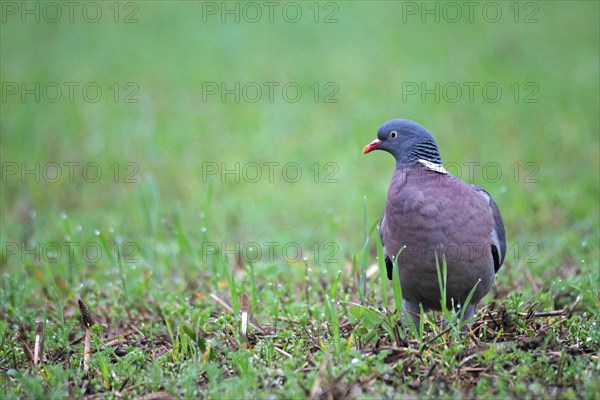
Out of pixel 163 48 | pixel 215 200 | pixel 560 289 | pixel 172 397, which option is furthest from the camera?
pixel 163 48

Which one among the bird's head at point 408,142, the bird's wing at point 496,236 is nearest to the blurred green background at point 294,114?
the bird's wing at point 496,236

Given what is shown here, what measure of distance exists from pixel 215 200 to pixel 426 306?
4.06m

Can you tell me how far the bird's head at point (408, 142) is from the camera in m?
4.18

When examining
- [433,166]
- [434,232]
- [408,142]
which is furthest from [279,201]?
[434,232]

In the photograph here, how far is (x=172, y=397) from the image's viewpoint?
345 cm

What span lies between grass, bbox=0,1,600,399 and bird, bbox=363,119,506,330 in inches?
7.4

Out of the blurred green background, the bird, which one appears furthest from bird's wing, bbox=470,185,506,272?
the blurred green background

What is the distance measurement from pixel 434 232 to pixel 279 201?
13.0 ft

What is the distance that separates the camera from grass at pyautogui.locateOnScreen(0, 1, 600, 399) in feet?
12.1

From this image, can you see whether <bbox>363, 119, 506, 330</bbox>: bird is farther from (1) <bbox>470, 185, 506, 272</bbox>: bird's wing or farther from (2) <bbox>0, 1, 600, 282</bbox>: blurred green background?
(2) <bbox>0, 1, 600, 282</bbox>: blurred green background

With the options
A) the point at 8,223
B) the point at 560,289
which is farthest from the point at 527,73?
the point at 8,223

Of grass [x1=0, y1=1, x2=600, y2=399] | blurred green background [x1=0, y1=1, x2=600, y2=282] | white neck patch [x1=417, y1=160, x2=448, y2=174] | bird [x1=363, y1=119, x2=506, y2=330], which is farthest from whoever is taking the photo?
blurred green background [x1=0, y1=1, x2=600, y2=282]

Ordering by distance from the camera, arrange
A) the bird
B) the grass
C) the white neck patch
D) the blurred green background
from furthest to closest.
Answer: the blurred green background, the white neck patch, the bird, the grass

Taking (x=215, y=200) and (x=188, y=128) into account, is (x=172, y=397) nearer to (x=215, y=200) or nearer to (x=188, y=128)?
(x=215, y=200)
